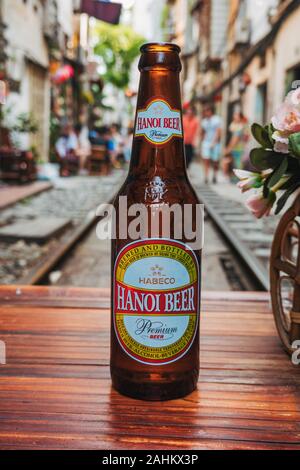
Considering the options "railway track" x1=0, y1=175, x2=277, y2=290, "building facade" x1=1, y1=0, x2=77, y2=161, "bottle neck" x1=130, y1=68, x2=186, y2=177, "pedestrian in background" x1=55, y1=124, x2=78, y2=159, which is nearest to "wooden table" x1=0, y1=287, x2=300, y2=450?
"bottle neck" x1=130, y1=68, x2=186, y2=177

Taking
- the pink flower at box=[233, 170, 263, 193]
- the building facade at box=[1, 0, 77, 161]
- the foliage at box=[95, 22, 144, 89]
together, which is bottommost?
the pink flower at box=[233, 170, 263, 193]

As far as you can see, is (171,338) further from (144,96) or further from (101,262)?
(101,262)

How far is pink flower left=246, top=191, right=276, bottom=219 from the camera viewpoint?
113 centimetres

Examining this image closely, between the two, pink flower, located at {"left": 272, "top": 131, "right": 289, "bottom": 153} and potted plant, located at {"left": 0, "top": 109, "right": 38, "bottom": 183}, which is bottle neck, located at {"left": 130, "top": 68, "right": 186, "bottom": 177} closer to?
pink flower, located at {"left": 272, "top": 131, "right": 289, "bottom": 153}

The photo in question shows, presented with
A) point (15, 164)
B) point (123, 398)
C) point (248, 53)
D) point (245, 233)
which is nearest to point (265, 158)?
point (123, 398)

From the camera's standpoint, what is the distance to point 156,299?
91 centimetres

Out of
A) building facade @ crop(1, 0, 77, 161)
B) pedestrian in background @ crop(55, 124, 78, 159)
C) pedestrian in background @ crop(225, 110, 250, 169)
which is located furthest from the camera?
pedestrian in background @ crop(55, 124, 78, 159)

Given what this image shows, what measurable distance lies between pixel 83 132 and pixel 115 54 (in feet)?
70.8

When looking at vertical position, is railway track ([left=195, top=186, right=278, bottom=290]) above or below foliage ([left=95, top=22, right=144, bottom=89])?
below

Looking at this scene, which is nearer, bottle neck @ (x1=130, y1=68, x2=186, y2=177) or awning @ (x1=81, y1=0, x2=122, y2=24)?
bottle neck @ (x1=130, y1=68, x2=186, y2=177)

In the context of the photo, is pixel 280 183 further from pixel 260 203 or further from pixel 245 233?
pixel 245 233

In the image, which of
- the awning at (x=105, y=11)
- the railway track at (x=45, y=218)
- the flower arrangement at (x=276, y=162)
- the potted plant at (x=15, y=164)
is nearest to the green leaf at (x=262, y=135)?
the flower arrangement at (x=276, y=162)

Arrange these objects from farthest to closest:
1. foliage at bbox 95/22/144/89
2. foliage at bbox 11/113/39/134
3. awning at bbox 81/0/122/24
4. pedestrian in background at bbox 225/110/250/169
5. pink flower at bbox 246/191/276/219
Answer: foliage at bbox 95/22/144/89 → pedestrian in background at bbox 225/110/250/169 → foliage at bbox 11/113/39/134 → awning at bbox 81/0/122/24 → pink flower at bbox 246/191/276/219

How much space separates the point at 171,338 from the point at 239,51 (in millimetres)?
19453
